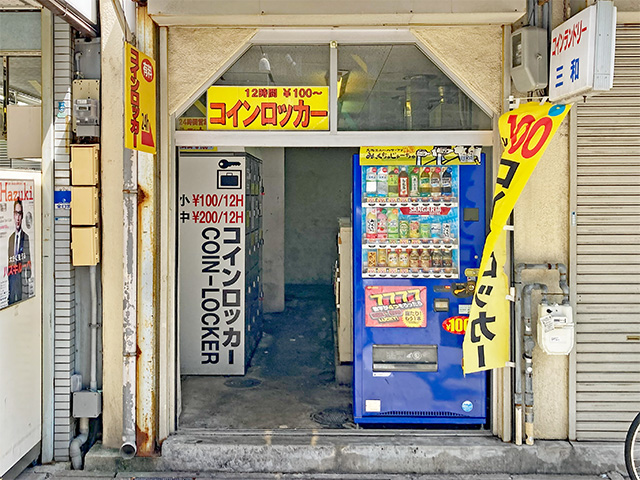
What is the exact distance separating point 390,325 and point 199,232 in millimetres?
2980

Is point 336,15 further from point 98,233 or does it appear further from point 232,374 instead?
point 232,374

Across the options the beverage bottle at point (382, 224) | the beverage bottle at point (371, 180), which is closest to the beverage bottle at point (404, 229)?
the beverage bottle at point (382, 224)

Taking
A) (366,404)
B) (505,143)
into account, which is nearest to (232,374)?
(366,404)

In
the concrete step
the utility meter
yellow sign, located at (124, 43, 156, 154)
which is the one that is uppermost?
yellow sign, located at (124, 43, 156, 154)

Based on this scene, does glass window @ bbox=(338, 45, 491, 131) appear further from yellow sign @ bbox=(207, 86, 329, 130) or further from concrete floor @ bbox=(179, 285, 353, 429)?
concrete floor @ bbox=(179, 285, 353, 429)

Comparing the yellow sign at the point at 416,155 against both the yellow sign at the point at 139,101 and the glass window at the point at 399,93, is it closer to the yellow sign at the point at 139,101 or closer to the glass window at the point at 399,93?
the glass window at the point at 399,93

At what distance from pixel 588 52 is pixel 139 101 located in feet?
11.2

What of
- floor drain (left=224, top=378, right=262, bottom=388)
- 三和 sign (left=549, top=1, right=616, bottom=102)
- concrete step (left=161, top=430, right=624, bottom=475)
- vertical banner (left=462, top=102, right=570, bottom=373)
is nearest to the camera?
三和 sign (left=549, top=1, right=616, bottom=102)

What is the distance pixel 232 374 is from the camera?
7.25 m

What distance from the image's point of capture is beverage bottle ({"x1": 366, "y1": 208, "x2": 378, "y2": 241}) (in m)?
5.48

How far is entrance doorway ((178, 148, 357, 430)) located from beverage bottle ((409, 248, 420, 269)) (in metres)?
Result: 1.65

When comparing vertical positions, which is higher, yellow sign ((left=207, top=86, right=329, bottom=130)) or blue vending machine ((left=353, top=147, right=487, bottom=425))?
yellow sign ((left=207, top=86, right=329, bottom=130))

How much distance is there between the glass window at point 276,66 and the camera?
536 cm

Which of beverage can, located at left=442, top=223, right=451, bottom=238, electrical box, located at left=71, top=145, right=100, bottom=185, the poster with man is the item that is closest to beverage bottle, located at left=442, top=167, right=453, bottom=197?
beverage can, located at left=442, top=223, right=451, bottom=238
